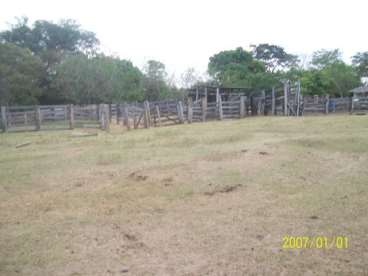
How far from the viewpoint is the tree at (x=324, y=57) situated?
4294 centimetres

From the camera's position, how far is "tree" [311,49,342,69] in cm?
4294

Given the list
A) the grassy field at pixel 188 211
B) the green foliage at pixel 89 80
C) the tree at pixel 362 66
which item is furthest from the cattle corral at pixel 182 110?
the tree at pixel 362 66

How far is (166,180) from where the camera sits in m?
6.25

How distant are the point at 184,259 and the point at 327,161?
503cm

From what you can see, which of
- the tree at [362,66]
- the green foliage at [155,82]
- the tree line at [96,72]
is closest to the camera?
the tree line at [96,72]

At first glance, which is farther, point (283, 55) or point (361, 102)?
point (283, 55)

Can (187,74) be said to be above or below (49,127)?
above

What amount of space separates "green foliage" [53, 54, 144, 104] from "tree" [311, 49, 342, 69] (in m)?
26.5

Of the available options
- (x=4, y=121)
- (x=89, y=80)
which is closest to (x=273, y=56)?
(x=89, y=80)

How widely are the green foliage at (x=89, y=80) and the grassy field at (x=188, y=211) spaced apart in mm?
19563

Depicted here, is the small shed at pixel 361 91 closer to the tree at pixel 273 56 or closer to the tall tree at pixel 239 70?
the tall tree at pixel 239 70

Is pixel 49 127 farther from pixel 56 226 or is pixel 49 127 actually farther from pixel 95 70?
pixel 56 226

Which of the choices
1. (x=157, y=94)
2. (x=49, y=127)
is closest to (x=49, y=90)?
(x=157, y=94)
